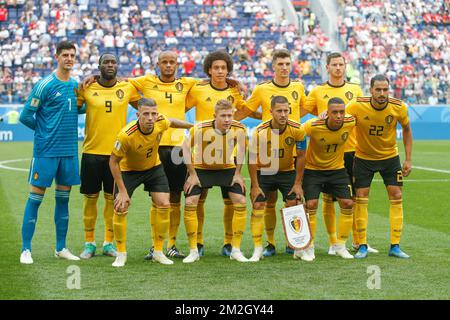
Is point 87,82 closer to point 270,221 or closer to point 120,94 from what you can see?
point 120,94

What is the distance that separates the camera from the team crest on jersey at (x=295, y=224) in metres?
9.36

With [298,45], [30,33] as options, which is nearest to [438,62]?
[298,45]

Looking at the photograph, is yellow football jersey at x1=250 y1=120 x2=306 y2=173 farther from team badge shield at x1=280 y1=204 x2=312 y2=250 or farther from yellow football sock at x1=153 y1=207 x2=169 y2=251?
yellow football sock at x1=153 y1=207 x2=169 y2=251

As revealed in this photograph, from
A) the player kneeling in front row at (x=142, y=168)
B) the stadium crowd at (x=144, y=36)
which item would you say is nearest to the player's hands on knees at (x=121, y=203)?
the player kneeling in front row at (x=142, y=168)

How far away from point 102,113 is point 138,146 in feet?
2.53

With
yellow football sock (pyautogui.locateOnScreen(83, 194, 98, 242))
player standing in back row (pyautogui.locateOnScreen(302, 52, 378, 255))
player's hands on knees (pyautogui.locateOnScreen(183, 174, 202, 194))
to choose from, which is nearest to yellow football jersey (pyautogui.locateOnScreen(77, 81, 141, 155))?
yellow football sock (pyautogui.locateOnScreen(83, 194, 98, 242))

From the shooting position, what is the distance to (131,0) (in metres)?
36.5

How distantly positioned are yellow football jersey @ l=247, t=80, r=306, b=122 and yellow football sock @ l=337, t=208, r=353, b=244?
1230 mm

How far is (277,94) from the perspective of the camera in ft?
32.6

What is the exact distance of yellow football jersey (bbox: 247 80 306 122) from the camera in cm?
995

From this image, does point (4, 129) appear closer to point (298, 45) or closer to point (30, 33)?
point (30, 33)

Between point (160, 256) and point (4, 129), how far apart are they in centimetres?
2344

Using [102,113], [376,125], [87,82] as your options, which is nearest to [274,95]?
[376,125]

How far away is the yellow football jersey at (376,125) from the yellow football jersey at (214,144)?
135 cm
